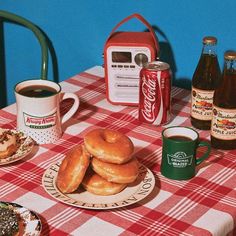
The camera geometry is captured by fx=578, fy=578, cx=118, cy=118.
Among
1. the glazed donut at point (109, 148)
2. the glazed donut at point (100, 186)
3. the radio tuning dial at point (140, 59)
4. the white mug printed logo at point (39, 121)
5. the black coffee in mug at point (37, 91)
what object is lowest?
the glazed donut at point (100, 186)

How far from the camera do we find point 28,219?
3.44 feet

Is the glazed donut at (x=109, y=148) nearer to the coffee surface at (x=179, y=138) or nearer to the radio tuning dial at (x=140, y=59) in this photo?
the coffee surface at (x=179, y=138)

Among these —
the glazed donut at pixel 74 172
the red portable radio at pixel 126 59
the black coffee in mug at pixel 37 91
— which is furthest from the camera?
the red portable radio at pixel 126 59

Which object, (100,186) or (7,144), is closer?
(100,186)

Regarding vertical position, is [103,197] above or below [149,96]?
below

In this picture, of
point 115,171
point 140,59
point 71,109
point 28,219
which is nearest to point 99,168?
point 115,171

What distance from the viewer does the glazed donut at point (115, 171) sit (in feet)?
3.67

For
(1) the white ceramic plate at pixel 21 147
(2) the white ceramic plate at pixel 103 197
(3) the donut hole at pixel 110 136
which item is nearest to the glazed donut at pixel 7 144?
(1) the white ceramic plate at pixel 21 147

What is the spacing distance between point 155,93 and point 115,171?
1.09 feet

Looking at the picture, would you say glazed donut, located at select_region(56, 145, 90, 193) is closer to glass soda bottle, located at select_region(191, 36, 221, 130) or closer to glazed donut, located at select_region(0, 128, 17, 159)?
glazed donut, located at select_region(0, 128, 17, 159)

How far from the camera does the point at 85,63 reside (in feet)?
6.31

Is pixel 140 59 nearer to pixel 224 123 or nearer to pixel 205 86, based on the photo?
pixel 205 86

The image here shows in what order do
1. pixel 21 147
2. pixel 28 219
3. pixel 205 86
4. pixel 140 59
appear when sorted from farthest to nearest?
pixel 140 59, pixel 205 86, pixel 21 147, pixel 28 219

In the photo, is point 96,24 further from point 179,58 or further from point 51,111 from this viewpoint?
point 51,111
